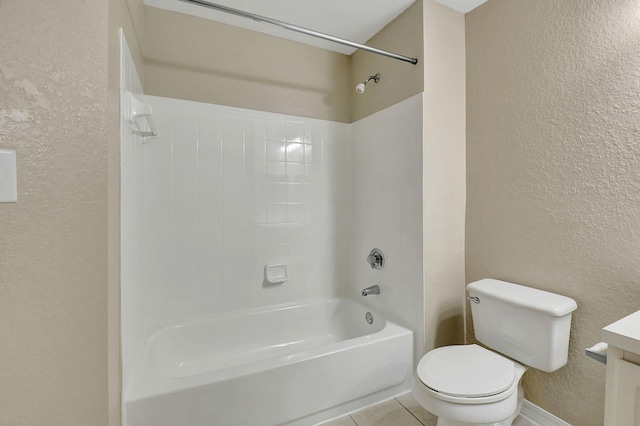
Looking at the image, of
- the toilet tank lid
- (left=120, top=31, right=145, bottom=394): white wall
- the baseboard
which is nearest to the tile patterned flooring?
the baseboard

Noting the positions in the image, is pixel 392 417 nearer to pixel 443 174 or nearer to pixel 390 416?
pixel 390 416

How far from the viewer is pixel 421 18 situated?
1661mm

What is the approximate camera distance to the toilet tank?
1.26 meters

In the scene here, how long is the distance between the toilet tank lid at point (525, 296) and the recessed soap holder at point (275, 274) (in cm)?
122

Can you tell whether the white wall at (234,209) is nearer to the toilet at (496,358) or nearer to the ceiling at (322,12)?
the ceiling at (322,12)

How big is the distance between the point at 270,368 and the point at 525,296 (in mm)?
1261

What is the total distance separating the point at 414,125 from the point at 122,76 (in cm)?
146

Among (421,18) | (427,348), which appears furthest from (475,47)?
(427,348)

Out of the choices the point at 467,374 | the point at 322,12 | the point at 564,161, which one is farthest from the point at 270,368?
the point at 322,12

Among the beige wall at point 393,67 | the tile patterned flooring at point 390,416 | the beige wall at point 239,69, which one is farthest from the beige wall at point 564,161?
the beige wall at point 239,69

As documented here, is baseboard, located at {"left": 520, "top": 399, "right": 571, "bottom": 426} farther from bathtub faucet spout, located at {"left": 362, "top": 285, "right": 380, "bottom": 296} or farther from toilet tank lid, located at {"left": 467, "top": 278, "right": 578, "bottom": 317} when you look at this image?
bathtub faucet spout, located at {"left": 362, "top": 285, "right": 380, "bottom": 296}

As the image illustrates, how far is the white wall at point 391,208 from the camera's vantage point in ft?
5.59

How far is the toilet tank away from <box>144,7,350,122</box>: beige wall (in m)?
1.64

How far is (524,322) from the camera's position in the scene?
1.34 m
